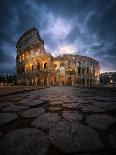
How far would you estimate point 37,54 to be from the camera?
2691cm

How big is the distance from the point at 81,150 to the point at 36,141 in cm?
45

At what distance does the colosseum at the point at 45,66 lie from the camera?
26.2 m

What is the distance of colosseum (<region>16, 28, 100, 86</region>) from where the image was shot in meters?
26.2

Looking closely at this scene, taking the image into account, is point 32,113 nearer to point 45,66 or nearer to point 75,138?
point 75,138

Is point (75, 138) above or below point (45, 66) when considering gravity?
below

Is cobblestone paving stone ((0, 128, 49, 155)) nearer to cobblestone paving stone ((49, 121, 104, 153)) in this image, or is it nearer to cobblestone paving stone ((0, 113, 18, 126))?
cobblestone paving stone ((49, 121, 104, 153))

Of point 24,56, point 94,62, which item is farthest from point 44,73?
point 94,62

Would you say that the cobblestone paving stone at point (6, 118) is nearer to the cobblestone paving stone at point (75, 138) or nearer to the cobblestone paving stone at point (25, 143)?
the cobblestone paving stone at point (25, 143)

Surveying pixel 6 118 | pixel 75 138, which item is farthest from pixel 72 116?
pixel 6 118

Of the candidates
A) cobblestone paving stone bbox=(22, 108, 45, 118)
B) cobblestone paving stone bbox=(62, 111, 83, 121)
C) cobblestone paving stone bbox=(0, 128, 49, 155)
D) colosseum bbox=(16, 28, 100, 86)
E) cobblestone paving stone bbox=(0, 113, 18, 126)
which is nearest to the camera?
cobblestone paving stone bbox=(0, 128, 49, 155)

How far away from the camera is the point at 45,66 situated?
27.4 m

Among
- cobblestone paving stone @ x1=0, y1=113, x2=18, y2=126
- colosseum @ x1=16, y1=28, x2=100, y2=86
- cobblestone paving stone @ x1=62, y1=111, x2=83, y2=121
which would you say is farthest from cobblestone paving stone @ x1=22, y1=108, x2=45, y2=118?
colosseum @ x1=16, y1=28, x2=100, y2=86

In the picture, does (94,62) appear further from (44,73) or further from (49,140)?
(49,140)

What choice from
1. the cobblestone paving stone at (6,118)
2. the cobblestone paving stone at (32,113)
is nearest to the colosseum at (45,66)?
the cobblestone paving stone at (32,113)
